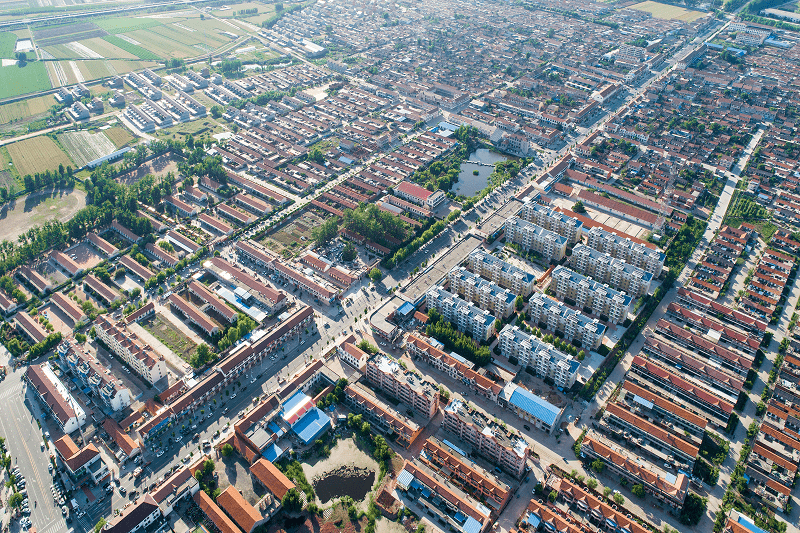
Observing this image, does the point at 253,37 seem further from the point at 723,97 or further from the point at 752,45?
the point at 752,45

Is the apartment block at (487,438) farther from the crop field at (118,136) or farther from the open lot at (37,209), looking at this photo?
the crop field at (118,136)

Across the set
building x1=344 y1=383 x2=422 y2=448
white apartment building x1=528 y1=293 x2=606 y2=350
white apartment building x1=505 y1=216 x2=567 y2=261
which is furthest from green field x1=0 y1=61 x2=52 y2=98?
white apartment building x1=528 y1=293 x2=606 y2=350

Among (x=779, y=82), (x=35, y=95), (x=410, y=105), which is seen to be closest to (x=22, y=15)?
(x=35, y=95)

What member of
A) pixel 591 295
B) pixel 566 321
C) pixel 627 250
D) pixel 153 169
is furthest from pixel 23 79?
pixel 627 250

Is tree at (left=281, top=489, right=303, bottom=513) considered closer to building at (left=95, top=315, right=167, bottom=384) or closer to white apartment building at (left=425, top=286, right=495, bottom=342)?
building at (left=95, top=315, right=167, bottom=384)

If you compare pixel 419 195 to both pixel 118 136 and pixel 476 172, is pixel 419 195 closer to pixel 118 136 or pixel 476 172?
pixel 476 172

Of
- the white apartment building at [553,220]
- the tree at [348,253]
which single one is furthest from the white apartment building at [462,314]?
the white apartment building at [553,220]
